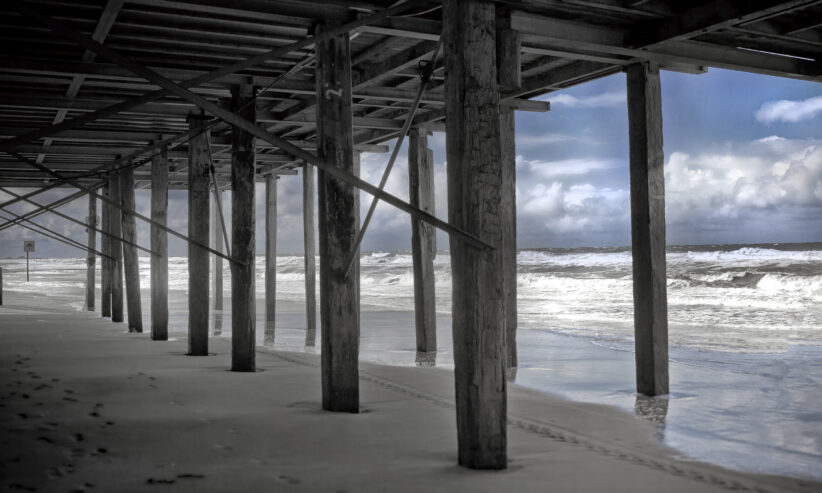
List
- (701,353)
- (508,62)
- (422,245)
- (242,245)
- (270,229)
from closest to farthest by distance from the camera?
(508,62) < (242,245) < (422,245) < (701,353) < (270,229)

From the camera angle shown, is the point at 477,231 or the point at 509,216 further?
the point at 509,216

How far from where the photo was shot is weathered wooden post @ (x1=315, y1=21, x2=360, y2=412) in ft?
18.8

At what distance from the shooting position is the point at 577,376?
892 centimetres

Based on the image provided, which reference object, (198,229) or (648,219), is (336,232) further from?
(198,229)

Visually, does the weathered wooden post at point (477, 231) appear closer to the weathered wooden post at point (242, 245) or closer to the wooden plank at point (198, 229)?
the weathered wooden post at point (242, 245)

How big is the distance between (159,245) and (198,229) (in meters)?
2.92

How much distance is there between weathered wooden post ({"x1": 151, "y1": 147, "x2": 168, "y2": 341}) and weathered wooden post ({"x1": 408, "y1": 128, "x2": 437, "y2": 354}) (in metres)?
4.21

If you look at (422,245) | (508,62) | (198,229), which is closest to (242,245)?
(198,229)

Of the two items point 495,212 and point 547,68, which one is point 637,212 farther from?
point 495,212

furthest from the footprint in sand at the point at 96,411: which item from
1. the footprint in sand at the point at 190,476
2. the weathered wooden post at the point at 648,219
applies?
the weathered wooden post at the point at 648,219

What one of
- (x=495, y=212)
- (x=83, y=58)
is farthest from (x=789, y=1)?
(x=83, y=58)

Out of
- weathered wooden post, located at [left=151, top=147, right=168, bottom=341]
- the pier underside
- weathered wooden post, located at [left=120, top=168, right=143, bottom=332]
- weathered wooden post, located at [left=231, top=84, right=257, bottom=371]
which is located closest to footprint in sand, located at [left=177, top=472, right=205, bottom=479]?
the pier underside

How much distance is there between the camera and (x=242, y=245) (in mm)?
8016

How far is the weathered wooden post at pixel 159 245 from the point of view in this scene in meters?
12.1
